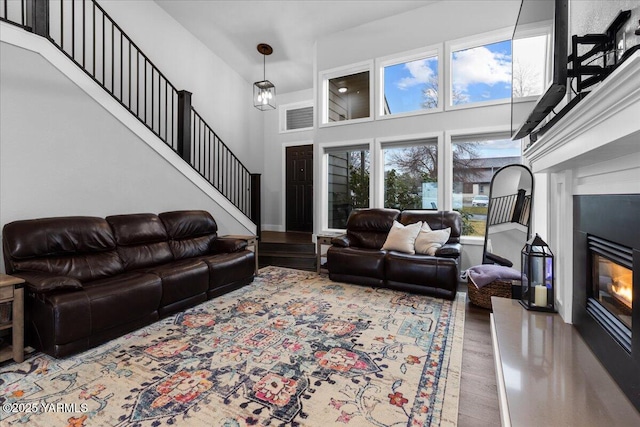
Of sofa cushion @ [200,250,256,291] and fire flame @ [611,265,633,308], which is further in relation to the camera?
sofa cushion @ [200,250,256,291]

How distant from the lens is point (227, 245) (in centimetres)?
407

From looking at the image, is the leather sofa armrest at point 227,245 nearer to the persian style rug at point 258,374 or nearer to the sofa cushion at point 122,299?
the persian style rug at point 258,374

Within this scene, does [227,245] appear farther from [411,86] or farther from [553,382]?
[411,86]

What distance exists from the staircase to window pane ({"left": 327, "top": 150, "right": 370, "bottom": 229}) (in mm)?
688

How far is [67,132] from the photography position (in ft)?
10.2

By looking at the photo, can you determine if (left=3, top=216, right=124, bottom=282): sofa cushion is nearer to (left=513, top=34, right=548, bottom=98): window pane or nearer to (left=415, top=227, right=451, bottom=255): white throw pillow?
(left=415, top=227, right=451, bottom=255): white throw pillow

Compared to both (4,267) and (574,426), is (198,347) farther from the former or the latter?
(574,426)

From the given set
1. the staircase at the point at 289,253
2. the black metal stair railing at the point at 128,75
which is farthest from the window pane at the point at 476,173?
the black metal stair railing at the point at 128,75

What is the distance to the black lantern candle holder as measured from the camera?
2197 millimetres

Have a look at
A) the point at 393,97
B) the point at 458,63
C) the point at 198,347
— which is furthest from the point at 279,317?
the point at 458,63

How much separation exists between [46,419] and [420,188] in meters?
4.74

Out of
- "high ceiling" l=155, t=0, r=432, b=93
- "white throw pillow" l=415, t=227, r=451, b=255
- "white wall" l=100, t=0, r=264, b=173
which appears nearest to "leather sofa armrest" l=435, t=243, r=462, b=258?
"white throw pillow" l=415, t=227, r=451, b=255

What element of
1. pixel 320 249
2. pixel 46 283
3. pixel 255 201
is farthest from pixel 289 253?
pixel 46 283

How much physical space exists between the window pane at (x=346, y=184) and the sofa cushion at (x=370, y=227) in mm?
657
